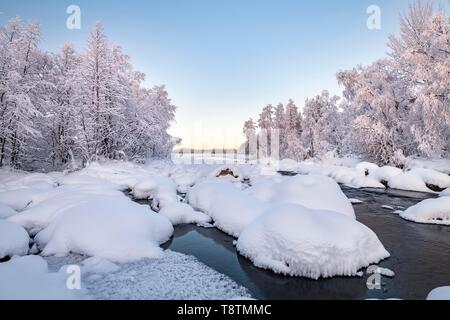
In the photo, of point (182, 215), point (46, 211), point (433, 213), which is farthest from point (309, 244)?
point (46, 211)

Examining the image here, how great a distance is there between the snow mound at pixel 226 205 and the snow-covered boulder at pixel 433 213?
5.81 metres

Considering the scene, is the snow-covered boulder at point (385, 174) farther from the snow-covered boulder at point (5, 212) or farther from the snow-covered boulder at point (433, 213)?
the snow-covered boulder at point (5, 212)

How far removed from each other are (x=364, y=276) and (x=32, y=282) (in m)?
6.44

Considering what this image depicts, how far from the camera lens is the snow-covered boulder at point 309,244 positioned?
240 inches

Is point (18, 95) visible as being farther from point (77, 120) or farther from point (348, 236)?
point (348, 236)

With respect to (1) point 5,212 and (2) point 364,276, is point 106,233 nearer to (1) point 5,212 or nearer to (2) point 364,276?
(1) point 5,212

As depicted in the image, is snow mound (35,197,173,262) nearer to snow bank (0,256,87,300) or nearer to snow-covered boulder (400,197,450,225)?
snow bank (0,256,87,300)

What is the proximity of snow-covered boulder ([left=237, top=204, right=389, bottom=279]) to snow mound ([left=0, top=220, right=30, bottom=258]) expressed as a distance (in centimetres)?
528

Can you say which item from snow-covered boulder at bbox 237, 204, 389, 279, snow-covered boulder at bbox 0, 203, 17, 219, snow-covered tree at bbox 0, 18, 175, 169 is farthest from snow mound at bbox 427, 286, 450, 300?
snow-covered tree at bbox 0, 18, 175, 169

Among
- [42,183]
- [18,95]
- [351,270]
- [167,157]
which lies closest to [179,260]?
[351,270]

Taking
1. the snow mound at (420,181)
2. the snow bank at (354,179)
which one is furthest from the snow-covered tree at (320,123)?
the snow mound at (420,181)

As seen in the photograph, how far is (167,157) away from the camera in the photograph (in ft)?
110

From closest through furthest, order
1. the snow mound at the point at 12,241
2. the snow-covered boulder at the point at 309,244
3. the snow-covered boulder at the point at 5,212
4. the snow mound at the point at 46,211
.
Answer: the snow-covered boulder at the point at 309,244 → the snow mound at the point at 12,241 → the snow mound at the point at 46,211 → the snow-covered boulder at the point at 5,212

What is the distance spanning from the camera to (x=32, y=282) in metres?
4.87
